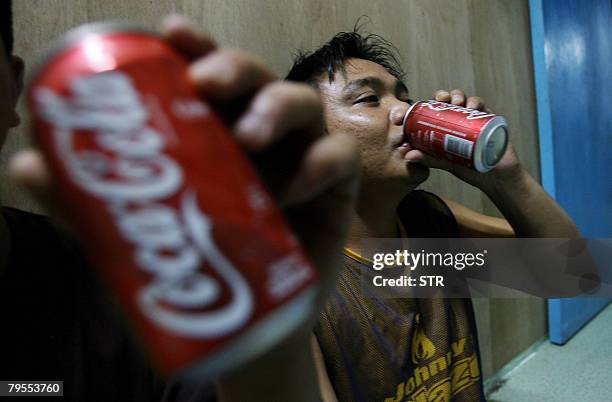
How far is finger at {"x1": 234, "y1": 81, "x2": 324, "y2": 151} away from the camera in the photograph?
0.95ft

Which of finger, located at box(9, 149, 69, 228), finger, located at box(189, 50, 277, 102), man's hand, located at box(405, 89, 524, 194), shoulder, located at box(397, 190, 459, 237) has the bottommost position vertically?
shoulder, located at box(397, 190, 459, 237)

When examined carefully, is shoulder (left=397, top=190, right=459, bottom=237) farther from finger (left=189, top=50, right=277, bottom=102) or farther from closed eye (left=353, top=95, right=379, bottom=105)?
finger (left=189, top=50, right=277, bottom=102)

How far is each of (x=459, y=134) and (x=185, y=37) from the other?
0.53m

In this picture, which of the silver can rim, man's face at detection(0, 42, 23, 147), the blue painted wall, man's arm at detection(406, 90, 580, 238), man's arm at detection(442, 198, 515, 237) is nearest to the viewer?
man's face at detection(0, 42, 23, 147)

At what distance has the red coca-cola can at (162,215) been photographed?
0.25 m

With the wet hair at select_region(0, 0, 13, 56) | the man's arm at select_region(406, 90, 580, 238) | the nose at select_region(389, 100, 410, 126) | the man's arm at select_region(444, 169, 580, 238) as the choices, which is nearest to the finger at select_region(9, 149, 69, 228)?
the wet hair at select_region(0, 0, 13, 56)

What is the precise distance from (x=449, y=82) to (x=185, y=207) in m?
1.41

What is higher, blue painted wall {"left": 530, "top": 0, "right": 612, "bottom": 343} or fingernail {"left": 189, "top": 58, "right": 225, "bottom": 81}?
fingernail {"left": 189, "top": 58, "right": 225, "bottom": 81}

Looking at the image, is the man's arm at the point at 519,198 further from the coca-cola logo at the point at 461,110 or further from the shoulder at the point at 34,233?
the shoulder at the point at 34,233

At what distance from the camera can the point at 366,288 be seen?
892 mm

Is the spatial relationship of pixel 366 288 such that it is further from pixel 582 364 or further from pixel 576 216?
pixel 576 216

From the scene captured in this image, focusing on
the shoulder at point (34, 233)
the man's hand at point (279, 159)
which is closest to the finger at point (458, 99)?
the man's hand at point (279, 159)

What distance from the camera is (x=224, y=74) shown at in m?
0.29

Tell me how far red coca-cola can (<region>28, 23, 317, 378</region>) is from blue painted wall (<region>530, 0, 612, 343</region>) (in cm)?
197
